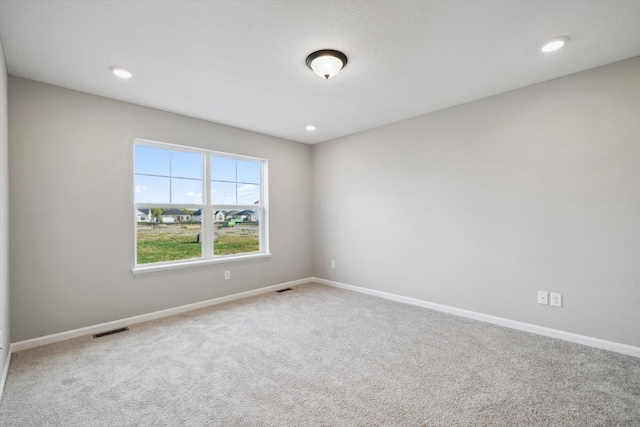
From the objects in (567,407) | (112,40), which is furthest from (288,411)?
(112,40)

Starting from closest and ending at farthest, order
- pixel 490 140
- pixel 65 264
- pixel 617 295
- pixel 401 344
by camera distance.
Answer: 1. pixel 617 295
2. pixel 401 344
3. pixel 65 264
4. pixel 490 140

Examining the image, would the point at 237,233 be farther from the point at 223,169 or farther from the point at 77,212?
the point at 77,212

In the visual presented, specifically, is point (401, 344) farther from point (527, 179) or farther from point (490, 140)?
point (490, 140)

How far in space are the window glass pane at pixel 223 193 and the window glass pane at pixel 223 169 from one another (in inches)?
2.9

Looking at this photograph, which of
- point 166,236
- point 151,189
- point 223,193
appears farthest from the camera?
point 223,193

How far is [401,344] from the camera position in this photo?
110 inches

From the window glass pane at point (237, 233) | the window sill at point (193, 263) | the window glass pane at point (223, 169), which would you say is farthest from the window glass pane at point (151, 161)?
the window sill at point (193, 263)

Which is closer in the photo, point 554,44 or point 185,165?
point 554,44

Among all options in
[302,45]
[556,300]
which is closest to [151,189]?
[302,45]

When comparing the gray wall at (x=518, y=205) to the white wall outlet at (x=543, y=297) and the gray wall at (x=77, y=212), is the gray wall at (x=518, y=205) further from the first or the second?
the gray wall at (x=77, y=212)

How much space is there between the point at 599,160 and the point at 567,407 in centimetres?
213

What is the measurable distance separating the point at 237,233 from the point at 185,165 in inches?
48.8

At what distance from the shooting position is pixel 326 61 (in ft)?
7.91

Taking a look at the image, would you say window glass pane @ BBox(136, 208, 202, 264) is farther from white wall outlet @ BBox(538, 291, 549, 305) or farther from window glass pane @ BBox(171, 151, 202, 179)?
white wall outlet @ BBox(538, 291, 549, 305)
